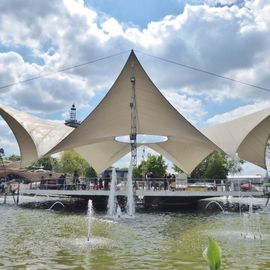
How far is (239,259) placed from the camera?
384 inches

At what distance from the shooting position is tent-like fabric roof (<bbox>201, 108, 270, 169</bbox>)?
90.5 ft

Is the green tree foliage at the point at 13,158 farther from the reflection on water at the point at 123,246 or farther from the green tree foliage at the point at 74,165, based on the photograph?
the reflection on water at the point at 123,246

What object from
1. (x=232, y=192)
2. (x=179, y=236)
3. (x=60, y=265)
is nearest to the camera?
(x=60, y=265)

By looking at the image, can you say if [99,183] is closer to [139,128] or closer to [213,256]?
[139,128]

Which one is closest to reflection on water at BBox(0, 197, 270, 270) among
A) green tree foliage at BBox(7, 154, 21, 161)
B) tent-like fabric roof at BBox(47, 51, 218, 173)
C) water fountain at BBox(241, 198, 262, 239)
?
water fountain at BBox(241, 198, 262, 239)

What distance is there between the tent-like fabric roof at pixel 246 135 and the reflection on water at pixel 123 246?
38.0ft

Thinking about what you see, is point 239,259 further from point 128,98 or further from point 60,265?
point 128,98

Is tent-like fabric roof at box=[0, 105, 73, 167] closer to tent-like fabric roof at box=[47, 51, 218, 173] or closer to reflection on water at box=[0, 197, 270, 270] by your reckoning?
tent-like fabric roof at box=[47, 51, 218, 173]

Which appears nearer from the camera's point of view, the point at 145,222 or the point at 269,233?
the point at 269,233

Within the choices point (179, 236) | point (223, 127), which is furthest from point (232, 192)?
point (179, 236)

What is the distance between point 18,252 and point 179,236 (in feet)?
18.6

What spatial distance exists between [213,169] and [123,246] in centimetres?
5407

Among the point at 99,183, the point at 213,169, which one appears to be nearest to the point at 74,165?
the point at 213,169

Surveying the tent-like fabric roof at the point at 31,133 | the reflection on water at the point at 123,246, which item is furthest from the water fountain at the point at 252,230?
the tent-like fabric roof at the point at 31,133
